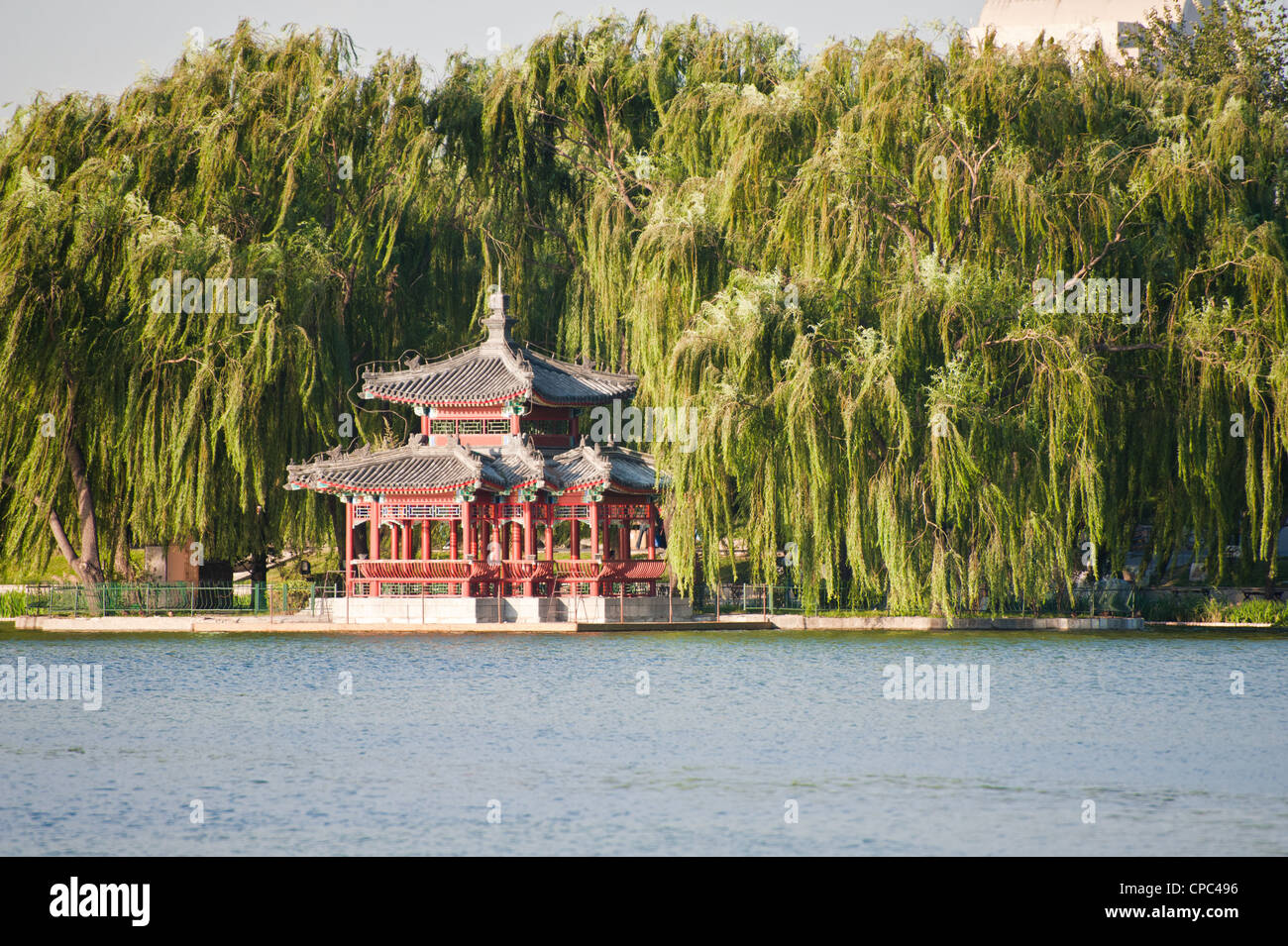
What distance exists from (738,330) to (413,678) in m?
9.74

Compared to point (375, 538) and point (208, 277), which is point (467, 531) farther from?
point (208, 277)

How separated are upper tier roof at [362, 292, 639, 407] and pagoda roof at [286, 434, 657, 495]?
114cm

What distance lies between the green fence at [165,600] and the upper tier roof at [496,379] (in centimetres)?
513

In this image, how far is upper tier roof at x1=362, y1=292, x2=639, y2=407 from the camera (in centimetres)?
3794

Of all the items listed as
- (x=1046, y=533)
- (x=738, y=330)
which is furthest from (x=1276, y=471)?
(x=738, y=330)

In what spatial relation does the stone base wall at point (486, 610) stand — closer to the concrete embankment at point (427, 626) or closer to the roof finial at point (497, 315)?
the concrete embankment at point (427, 626)

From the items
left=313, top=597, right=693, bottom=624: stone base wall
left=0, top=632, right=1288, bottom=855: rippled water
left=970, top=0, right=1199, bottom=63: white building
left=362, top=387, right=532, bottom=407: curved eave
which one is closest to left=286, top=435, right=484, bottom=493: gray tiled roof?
left=362, top=387, right=532, bottom=407: curved eave

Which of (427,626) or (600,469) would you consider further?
(600,469)

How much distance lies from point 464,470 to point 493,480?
723 millimetres

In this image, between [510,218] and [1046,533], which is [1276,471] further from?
[510,218]

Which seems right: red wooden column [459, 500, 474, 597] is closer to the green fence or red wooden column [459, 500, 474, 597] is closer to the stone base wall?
the stone base wall

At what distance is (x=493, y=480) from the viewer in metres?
36.7

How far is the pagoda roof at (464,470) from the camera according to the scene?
36094 millimetres

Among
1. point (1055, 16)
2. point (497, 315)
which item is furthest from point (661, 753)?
point (1055, 16)
